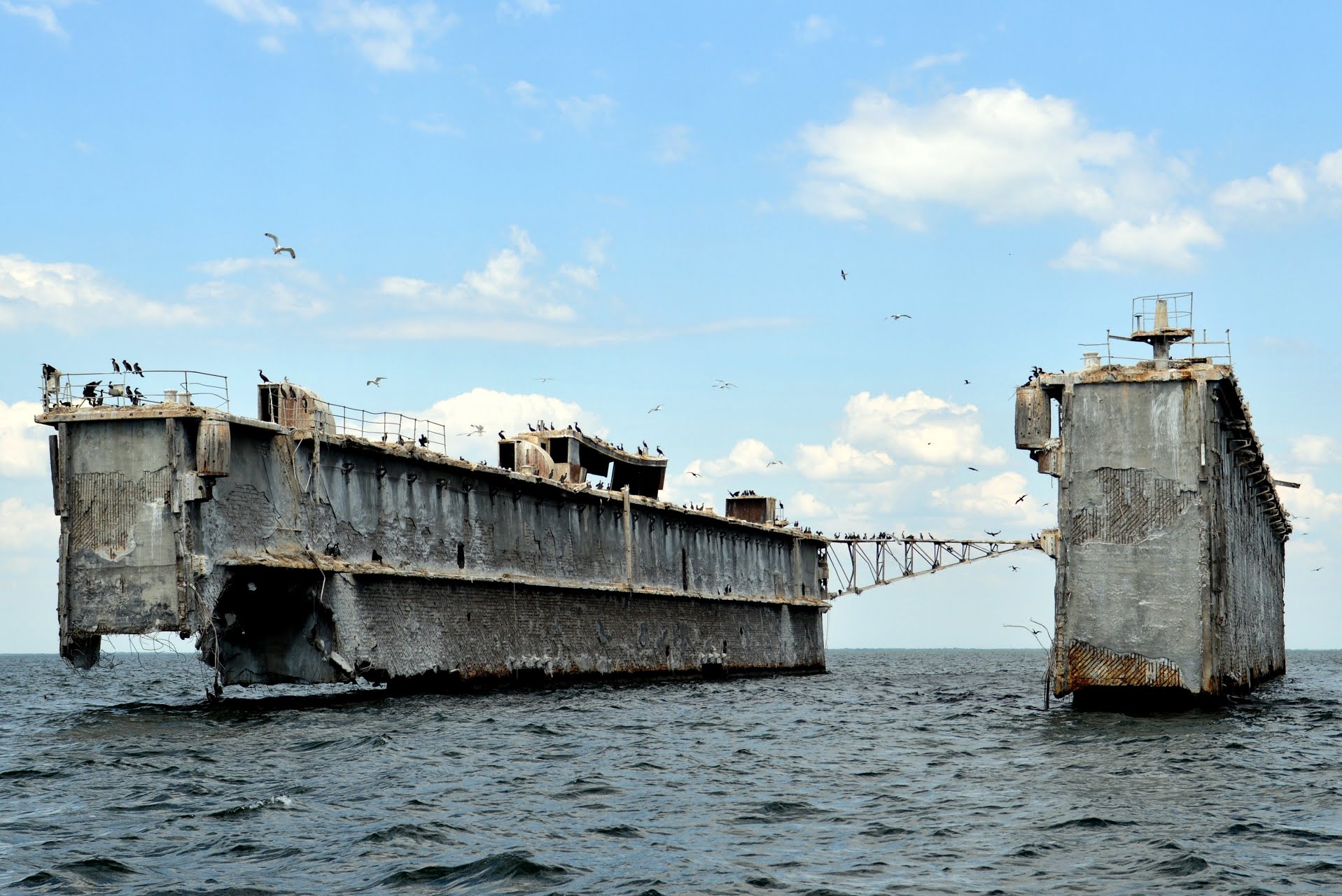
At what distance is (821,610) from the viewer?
68375 millimetres

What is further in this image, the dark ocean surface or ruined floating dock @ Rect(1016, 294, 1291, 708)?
ruined floating dock @ Rect(1016, 294, 1291, 708)

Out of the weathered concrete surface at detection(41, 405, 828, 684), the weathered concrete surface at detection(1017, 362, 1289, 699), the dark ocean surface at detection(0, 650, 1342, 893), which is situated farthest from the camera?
the weathered concrete surface at detection(1017, 362, 1289, 699)

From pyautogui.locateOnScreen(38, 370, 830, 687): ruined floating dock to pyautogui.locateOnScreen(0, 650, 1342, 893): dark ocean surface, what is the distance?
87.7 inches

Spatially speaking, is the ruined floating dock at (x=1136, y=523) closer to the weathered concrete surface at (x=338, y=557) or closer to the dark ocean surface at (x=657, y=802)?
the dark ocean surface at (x=657, y=802)

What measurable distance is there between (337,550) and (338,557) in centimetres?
18

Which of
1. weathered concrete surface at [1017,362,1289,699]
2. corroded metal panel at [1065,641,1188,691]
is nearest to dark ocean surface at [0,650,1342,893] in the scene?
corroded metal panel at [1065,641,1188,691]

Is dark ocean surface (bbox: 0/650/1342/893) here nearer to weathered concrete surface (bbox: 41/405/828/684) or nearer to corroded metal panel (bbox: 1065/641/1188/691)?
corroded metal panel (bbox: 1065/641/1188/691)

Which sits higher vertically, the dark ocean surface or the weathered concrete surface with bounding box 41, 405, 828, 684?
the weathered concrete surface with bounding box 41, 405, 828, 684

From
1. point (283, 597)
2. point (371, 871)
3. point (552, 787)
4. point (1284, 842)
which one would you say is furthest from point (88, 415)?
point (1284, 842)

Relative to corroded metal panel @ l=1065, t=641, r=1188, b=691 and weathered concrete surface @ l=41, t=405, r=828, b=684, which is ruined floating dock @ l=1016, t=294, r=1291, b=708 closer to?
corroded metal panel @ l=1065, t=641, r=1188, b=691

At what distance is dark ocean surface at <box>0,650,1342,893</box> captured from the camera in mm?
13953

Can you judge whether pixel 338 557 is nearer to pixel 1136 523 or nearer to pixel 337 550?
pixel 337 550

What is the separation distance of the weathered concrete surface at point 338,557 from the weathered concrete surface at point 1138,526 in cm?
1518

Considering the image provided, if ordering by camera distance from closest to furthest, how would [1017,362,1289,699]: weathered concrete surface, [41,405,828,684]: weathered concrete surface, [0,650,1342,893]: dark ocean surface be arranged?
[0,650,1342,893]: dark ocean surface → [41,405,828,684]: weathered concrete surface → [1017,362,1289,699]: weathered concrete surface
